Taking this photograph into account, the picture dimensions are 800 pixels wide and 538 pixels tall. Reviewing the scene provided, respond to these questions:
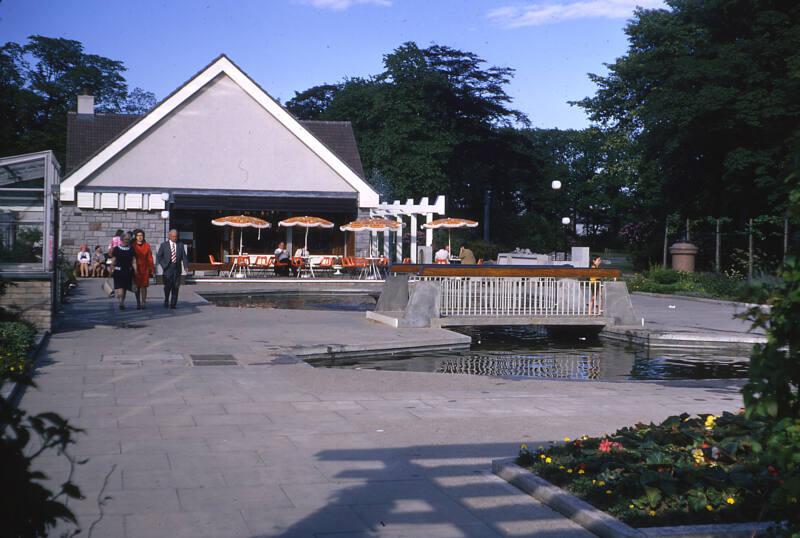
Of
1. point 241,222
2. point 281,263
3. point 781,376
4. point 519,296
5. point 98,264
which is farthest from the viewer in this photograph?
point 241,222

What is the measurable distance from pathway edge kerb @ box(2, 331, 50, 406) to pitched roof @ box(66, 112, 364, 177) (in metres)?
27.6

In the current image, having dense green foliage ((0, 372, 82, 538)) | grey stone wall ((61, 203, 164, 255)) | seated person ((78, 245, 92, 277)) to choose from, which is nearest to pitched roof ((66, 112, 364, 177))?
grey stone wall ((61, 203, 164, 255))

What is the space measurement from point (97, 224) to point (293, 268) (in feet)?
28.5

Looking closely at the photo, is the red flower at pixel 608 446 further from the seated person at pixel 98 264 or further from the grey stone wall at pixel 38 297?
the seated person at pixel 98 264

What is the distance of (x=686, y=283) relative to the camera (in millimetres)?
33031

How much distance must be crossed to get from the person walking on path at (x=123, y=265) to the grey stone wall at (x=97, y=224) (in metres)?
19.7

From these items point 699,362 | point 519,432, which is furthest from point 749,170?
point 519,432

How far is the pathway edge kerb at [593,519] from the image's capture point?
4.95m

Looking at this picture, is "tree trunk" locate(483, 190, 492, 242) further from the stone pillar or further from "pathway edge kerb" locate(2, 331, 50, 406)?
"pathway edge kerb" locate(2, 331, 50, 406)

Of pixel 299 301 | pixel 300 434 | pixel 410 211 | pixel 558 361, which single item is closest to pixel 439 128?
pixel 410 211

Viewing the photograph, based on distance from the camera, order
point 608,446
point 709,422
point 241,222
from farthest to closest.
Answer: point 241,222 < point 709,422 < point 608,446

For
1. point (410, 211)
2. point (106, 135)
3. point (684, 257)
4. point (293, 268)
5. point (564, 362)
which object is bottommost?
point (564, 362)

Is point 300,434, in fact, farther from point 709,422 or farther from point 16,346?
point 16,346

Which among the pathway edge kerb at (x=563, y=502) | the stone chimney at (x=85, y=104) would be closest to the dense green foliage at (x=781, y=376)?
the pathway edge kerb at (x=563, y=502)
